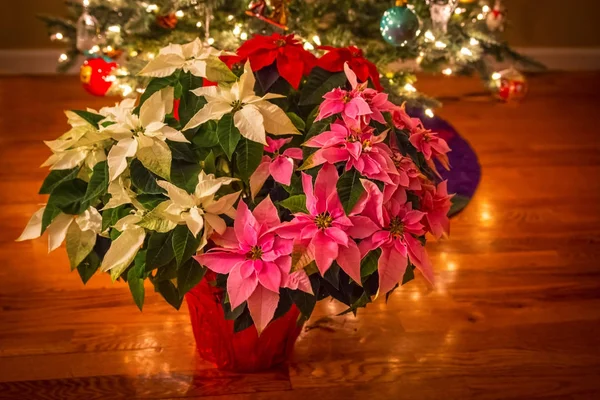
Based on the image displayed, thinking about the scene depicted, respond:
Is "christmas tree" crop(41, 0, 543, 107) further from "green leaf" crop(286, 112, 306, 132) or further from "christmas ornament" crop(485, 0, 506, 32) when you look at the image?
"green leaf" crop(286, 112, 306, 132)

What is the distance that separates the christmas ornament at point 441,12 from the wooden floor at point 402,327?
0.47m

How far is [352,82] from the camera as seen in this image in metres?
1.03

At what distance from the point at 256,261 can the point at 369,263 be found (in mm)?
160

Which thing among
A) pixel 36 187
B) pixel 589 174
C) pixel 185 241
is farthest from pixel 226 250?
pixel 589 174

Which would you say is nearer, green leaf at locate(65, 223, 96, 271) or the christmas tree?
green leaf at locate(65, 223, 96, 271)

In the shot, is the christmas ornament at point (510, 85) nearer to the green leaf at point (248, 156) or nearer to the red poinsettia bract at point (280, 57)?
the red poinsettia bract at point (280, 57)

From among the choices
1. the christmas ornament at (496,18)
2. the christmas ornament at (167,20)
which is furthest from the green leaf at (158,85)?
the christmas ornament at (496,18)

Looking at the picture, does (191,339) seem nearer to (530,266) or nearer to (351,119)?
(351,119)

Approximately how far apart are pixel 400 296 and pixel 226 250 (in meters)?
0.68

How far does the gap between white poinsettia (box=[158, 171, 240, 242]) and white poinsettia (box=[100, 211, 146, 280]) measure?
0.18 ft

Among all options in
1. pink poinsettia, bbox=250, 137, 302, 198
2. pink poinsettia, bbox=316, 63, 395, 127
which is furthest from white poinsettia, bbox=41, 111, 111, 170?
pink poinsettia, bbox=316, 63, 395, 127

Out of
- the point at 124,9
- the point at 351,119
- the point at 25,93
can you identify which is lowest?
the point at 25,93

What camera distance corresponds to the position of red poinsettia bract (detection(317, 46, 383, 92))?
3.53 feet

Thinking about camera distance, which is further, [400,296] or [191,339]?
[400,296]
